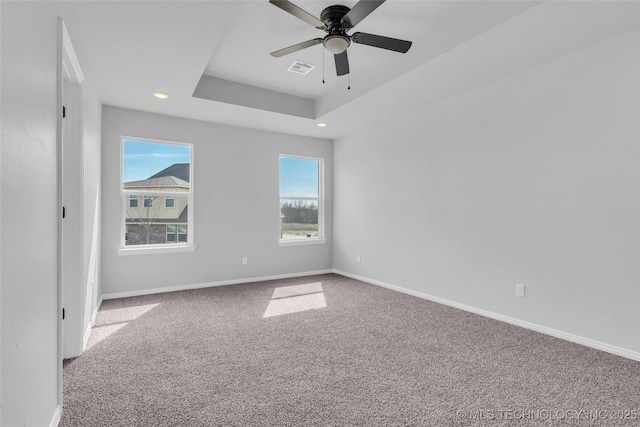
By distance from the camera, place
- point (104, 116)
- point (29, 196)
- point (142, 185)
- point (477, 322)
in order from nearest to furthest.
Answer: point (29, 196)
point (477, 322)
point (104, 116)
point (142, 185)

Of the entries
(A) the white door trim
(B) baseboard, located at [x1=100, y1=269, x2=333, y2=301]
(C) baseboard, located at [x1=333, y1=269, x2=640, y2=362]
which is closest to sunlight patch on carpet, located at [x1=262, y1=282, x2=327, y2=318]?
(B) baseboard, located at [x1=100, y1=269, x2=333, y2=301]

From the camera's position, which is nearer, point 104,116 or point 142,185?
point 104,116

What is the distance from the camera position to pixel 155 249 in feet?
14.7

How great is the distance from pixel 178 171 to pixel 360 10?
348 centimetres

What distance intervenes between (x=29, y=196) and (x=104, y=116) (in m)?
3.40

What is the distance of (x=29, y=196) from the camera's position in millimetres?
1346

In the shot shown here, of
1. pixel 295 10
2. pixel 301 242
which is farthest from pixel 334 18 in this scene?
pixel 301 242

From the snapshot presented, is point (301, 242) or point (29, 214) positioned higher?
point (29, 214)

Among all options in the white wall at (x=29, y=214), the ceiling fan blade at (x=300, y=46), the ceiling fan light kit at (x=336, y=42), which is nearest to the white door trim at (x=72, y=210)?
the white wall at (x=29, y=214)

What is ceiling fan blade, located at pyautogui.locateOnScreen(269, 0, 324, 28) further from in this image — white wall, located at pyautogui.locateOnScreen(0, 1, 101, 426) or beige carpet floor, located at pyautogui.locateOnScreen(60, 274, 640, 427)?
beige carpet floor, located at pyautogui.locateOnScreen(60, 274, 640, 427)

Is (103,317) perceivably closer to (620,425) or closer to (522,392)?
(522,392)

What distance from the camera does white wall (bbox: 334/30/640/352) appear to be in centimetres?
263

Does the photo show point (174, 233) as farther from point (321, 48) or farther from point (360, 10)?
point (360, 10)

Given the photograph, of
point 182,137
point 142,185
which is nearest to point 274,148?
point 182,137
